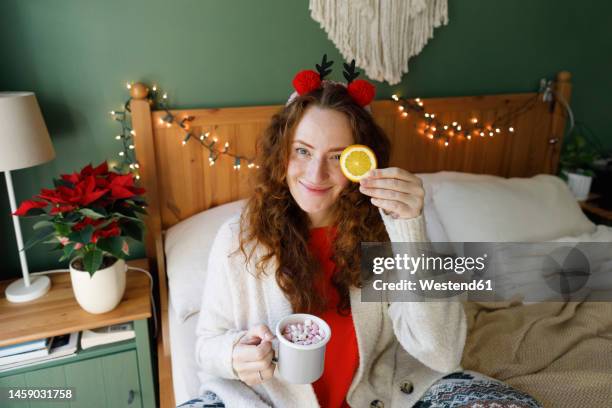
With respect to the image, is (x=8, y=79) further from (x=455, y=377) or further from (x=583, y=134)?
(x=583, y=134)

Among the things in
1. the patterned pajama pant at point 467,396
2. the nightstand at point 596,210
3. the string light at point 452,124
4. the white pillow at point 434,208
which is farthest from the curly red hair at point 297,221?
the nightstand at point 596,210

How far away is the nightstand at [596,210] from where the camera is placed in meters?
2.61

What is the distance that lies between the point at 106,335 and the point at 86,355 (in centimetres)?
9

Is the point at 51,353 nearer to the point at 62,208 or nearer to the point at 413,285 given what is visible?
the point at 62,208

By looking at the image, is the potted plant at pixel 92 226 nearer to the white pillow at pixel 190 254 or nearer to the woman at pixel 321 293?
the white pillow at pixel 190 254

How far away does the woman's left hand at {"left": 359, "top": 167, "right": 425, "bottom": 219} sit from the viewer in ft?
3.35

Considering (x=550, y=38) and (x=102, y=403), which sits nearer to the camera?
(x=102, y=403)

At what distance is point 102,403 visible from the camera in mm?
1678

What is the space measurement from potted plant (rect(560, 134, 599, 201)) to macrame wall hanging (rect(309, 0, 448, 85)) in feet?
3.87

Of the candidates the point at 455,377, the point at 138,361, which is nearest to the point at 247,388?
the point at 455,377

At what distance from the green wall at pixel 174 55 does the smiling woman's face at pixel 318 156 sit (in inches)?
38.7

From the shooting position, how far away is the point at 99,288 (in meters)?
1.57

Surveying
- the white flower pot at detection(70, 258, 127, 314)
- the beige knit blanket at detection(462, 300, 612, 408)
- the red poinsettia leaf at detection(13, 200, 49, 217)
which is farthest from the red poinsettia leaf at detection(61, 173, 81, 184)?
the beige knit blanket at detection(462, 300, 612, 408)

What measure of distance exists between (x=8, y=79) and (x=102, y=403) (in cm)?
126
